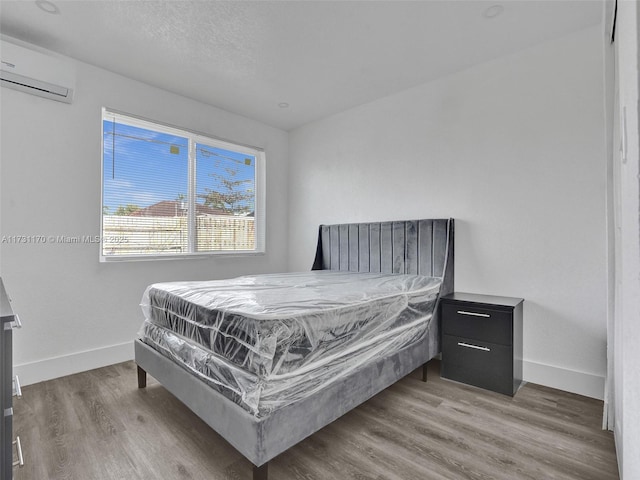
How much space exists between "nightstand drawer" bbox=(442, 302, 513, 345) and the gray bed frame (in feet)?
0.44

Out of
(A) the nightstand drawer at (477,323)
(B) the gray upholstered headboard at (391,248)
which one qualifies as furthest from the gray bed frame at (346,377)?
(A) the nightstand drawer at (477,323)

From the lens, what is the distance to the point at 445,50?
2.62 metres

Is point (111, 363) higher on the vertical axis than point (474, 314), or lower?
lower

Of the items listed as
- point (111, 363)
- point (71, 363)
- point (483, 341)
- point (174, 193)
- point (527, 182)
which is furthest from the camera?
point (174, 193)

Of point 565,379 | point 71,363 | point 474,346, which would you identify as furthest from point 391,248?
point 71,363

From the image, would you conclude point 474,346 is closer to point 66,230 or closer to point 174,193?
point 174,193

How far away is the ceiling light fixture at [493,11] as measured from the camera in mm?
2145

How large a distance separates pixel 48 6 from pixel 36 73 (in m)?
0.56

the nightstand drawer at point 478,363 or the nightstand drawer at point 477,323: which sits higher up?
the nightstand drawer at point 477,323

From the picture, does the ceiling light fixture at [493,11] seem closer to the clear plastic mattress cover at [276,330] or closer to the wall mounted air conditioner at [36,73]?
the clear plastic mattress cover at [276,330]

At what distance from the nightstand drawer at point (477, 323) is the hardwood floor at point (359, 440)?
425mm

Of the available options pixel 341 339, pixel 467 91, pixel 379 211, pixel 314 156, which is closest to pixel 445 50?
pixel 467 91

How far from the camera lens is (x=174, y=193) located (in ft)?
11.4

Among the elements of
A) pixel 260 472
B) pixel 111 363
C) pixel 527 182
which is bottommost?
pixel 111 363
